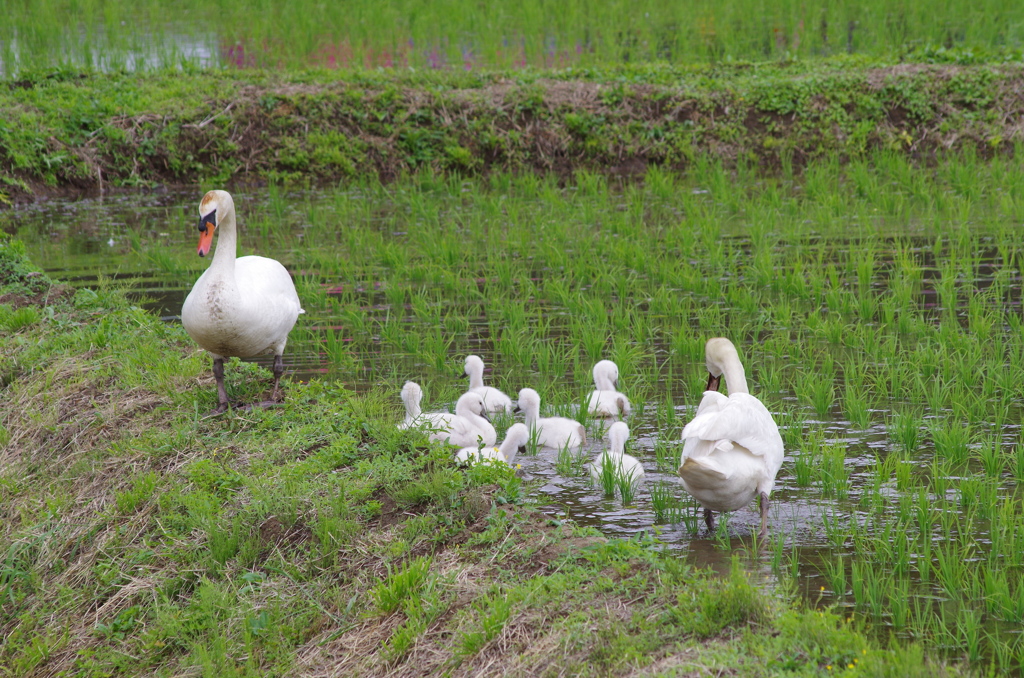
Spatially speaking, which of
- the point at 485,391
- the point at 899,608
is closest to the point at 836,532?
the point at 899,608

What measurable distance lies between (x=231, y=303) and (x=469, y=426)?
137 centimetres

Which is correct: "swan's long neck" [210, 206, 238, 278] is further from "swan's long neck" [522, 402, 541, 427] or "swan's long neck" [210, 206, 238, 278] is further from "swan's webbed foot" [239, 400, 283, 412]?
"swan's long neck" [522, 402, 541, 427]

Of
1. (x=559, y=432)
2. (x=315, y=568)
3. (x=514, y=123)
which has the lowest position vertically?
(x=315, y=568)

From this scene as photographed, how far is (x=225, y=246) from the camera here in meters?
5.39

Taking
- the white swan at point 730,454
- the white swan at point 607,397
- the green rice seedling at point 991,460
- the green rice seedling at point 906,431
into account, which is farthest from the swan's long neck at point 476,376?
the green rice seedling at point 991,460

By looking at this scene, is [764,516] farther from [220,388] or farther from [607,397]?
[220,388]

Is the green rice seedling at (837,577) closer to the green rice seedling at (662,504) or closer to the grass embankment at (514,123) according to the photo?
the green rice seedling at (662,504)

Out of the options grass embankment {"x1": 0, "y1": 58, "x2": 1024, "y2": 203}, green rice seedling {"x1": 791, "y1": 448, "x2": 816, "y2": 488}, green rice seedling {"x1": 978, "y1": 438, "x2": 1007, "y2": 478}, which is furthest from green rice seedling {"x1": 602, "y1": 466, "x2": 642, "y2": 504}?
grass embankment {"x1": 0, "y1": 58, "x2": 1024, "y2": 203}

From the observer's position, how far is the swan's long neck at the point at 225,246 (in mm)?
5195

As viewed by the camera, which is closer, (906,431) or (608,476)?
(608,476)

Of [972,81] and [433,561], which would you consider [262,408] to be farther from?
[972,81]

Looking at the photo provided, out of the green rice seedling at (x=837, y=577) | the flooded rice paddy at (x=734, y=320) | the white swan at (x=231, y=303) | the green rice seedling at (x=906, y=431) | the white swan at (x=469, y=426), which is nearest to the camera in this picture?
the green rice seedling at (x=837, y=577)

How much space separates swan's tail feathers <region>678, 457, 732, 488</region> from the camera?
4031 millimetres

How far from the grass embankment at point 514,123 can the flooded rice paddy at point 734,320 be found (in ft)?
1.98
